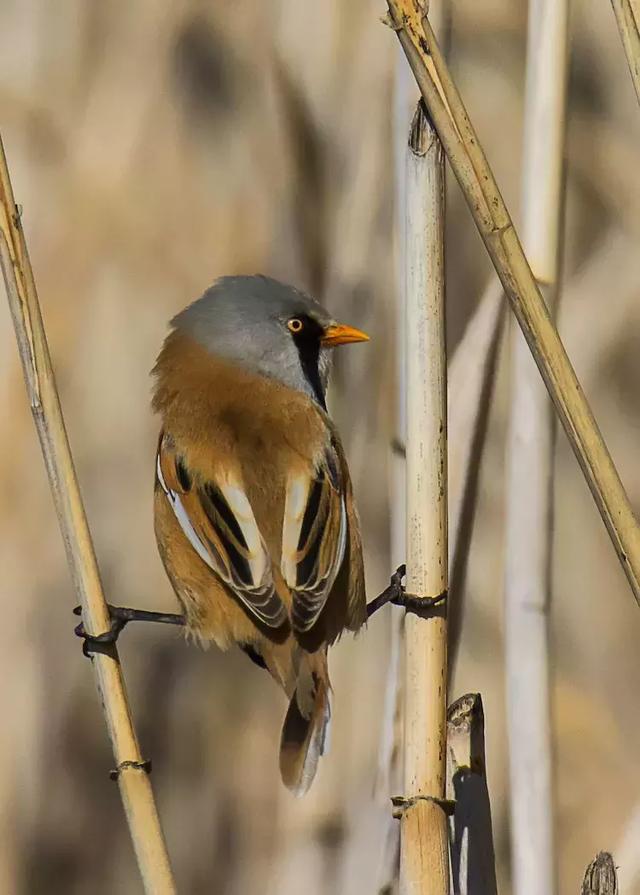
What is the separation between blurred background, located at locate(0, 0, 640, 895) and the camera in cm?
290

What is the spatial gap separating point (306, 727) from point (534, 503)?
65 cm

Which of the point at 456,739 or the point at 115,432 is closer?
the point at 456,739

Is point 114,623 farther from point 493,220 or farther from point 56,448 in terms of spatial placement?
point 493,220

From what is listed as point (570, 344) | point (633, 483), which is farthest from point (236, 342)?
point (633, 483)

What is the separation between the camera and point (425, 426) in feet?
6.24

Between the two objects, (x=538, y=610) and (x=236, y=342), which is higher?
(x=236, y=342)

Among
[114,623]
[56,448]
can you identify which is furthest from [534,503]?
[56,448]

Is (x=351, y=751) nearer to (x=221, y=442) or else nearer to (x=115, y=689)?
(x=221, y=442)

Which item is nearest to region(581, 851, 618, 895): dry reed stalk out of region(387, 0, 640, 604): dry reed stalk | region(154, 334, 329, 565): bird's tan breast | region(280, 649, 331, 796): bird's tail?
region(387, 0, 640, 604): dry reed stalk

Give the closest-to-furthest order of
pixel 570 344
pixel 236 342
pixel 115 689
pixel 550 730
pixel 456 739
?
pixel 115 689 → pixel 456 739 → pixel 550 730 → pixel 236 342 → pixel 570 344

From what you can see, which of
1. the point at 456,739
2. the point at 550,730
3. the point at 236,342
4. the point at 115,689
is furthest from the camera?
the point at 236,342

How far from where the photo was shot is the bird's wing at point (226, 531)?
2.29 m

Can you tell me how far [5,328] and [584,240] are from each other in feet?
4.57

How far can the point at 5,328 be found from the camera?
292cm
